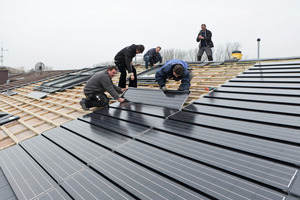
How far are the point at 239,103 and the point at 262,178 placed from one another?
7.01 ft

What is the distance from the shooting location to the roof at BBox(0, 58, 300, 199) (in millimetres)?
1873

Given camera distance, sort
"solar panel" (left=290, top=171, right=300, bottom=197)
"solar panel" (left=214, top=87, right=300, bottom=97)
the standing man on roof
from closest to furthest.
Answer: "solar panel" (left=290, top=171, right=300, bottom=197), "solar panel" (left=214, top=87, right=300, bottom=97), the standing man on roof

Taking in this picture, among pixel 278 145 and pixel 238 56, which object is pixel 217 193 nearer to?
pixel 278 145

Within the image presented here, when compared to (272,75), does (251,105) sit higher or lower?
lower

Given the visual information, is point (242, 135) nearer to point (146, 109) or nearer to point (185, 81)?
point (146, 109)

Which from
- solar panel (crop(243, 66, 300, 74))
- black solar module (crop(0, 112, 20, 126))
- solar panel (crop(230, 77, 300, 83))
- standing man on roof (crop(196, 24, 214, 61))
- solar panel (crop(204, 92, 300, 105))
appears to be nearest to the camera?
solar panel (crop(204, 92, 300, 105))

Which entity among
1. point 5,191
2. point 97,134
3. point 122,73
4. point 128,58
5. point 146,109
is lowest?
point 5,191

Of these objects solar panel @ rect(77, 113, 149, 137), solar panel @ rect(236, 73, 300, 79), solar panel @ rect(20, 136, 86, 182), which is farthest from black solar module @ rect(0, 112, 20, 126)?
solar panel @ rect(236, 73, 300, 79)

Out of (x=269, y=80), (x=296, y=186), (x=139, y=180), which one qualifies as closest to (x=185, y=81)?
(x=269, y=80)

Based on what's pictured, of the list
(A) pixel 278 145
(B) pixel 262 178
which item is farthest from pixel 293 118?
(B) pixel 262 178

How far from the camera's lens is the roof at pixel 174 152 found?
1873 millimetres

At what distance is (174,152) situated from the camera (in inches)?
97.7

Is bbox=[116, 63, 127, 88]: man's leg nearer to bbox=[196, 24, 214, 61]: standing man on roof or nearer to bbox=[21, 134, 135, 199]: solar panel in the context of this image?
bbox=[21, 134, 135, 199]: solar panel

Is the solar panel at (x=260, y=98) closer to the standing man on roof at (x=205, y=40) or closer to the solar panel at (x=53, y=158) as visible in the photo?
the solar panel at (x=53, y=158)
